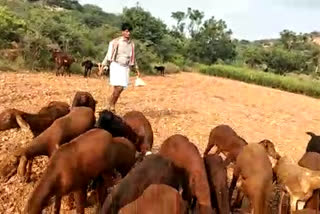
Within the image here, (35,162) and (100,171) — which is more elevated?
(100,171)

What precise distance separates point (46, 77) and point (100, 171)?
15919 mm

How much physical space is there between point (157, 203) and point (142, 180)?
0.79m

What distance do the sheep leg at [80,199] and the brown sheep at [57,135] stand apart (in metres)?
0.82

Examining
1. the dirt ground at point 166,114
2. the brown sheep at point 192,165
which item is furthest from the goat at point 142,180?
the dirt ground at point 166,114

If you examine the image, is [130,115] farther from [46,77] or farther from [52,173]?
[46,77]

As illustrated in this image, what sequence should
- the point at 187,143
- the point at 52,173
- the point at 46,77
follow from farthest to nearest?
the point at 46,77, the point at 187,143, the point at 52,173

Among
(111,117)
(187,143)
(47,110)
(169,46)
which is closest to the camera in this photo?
(187,143)

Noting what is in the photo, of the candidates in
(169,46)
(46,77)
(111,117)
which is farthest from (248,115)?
(169,46)

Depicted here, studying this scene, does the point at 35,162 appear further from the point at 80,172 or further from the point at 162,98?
the point at 162,98

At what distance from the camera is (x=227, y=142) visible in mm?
9180

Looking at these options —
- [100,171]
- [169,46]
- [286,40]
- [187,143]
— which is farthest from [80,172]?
[286,40]

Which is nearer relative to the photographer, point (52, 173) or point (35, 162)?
point (52, 173)

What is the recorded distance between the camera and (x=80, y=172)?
6.46 meters

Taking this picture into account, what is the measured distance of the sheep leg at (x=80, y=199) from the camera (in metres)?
6.61
